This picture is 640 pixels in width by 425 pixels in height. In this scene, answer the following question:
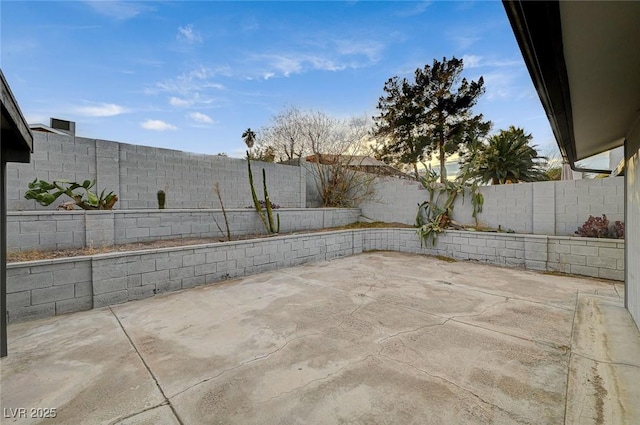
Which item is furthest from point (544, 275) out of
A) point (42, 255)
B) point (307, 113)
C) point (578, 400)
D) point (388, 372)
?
point (307, 113)

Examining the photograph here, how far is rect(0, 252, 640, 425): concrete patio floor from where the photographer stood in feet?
5.93

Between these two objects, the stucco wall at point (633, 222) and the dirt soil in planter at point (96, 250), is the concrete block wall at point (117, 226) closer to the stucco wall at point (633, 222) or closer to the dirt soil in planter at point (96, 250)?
the dirt soil in planter at point (96, 250)

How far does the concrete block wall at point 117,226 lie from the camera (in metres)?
4.31

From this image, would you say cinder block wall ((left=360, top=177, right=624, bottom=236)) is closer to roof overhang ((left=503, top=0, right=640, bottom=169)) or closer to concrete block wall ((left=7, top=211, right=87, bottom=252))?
roof overhang ((left=503, top=0, right=640, bottom=169))

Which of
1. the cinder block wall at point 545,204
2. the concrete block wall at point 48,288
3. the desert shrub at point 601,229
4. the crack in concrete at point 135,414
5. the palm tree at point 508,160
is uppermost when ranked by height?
the palm tree at point 508,160

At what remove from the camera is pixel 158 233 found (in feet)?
18.9

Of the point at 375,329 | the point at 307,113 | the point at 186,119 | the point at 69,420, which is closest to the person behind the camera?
the point at 69,420

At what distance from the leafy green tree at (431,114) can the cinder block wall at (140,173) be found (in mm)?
7869

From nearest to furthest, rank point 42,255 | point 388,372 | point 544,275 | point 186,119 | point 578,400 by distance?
point 578,400, point 388,372, point 42,255, point 544,275, point 186,119

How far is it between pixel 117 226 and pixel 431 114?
530 inches

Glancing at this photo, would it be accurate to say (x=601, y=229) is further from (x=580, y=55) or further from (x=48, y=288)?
(x=48, y=288)

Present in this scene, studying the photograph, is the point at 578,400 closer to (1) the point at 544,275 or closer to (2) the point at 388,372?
(2) the point at 388,372

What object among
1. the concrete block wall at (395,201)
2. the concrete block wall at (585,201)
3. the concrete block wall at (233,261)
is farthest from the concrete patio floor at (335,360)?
the concrete block wall at (395,201)

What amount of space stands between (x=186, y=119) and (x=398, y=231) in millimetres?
7681
